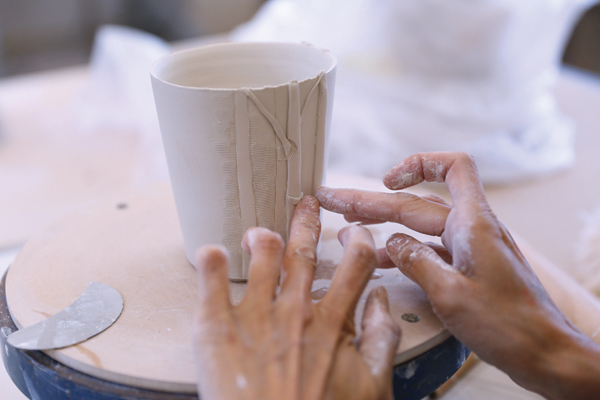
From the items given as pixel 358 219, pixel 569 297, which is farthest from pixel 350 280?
pixel 569 297

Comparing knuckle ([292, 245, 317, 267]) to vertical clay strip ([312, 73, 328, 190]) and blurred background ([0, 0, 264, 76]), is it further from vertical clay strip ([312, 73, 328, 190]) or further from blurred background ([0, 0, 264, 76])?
blurred background ([0, 0, 264, 76])

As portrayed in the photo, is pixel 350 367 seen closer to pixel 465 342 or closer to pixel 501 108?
pixel 465 342

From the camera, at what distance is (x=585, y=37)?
315 centimetres

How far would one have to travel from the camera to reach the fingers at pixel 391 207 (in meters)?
0.59

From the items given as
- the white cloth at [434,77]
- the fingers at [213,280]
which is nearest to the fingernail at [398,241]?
the fingers at [213,280]

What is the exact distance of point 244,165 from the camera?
1.90 ft

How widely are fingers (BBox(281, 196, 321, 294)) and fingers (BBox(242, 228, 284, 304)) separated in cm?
2

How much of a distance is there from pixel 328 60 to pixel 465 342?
0.37 m

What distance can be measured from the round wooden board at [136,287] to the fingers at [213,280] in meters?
0.09

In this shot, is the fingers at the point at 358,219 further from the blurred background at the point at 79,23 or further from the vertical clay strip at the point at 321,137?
the blurred background at the point at 79,23

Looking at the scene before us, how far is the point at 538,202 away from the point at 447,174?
113cm

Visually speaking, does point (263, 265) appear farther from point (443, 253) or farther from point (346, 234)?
point (443, 253)

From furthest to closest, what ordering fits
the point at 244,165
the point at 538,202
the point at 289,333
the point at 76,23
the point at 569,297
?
the point at 76,23
the point at 538,202
the point at 569,297
the point at 244,165
the point at 289,333

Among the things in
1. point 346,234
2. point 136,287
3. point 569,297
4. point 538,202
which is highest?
point 346,234
